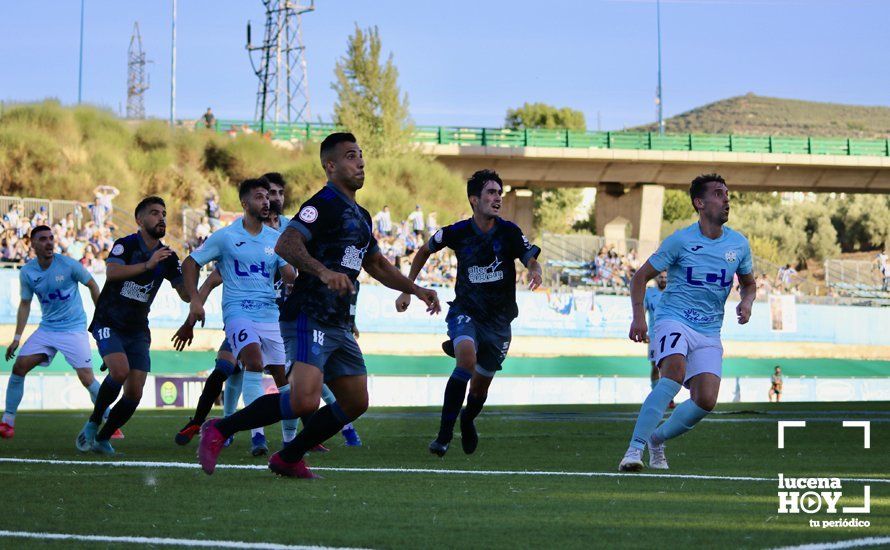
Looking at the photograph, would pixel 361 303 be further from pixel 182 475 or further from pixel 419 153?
pixel 182 475

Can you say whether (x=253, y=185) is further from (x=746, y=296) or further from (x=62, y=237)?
(x=62, y=237)

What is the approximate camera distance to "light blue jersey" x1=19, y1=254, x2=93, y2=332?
1445cm

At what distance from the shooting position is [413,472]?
928cm

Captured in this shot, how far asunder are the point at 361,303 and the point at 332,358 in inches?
1120

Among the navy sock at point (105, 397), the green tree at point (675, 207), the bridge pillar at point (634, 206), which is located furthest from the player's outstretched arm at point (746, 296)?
the green tree at point (675, 207)

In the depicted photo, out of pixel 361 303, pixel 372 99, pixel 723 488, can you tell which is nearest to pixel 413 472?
pixel 723 488

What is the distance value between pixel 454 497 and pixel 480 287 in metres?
4.29

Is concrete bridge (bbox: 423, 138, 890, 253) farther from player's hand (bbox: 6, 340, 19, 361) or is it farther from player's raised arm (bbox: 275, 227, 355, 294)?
player's raised arm (bbox: 275, 227, 355, 294)

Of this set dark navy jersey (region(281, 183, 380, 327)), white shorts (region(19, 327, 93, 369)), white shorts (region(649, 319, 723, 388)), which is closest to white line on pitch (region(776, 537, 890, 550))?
dark navy jersey (region(281, 183, 380, 327))

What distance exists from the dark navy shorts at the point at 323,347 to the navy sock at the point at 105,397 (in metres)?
4.37

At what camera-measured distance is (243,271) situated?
11.6 meters

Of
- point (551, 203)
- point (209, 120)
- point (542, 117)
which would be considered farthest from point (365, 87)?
point (542, 117)

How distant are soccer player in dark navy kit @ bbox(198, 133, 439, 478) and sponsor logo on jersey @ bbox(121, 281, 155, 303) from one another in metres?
4.16

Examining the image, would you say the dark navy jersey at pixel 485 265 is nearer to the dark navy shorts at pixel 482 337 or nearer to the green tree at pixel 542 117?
the dark navy shorts at pixel 482 337
